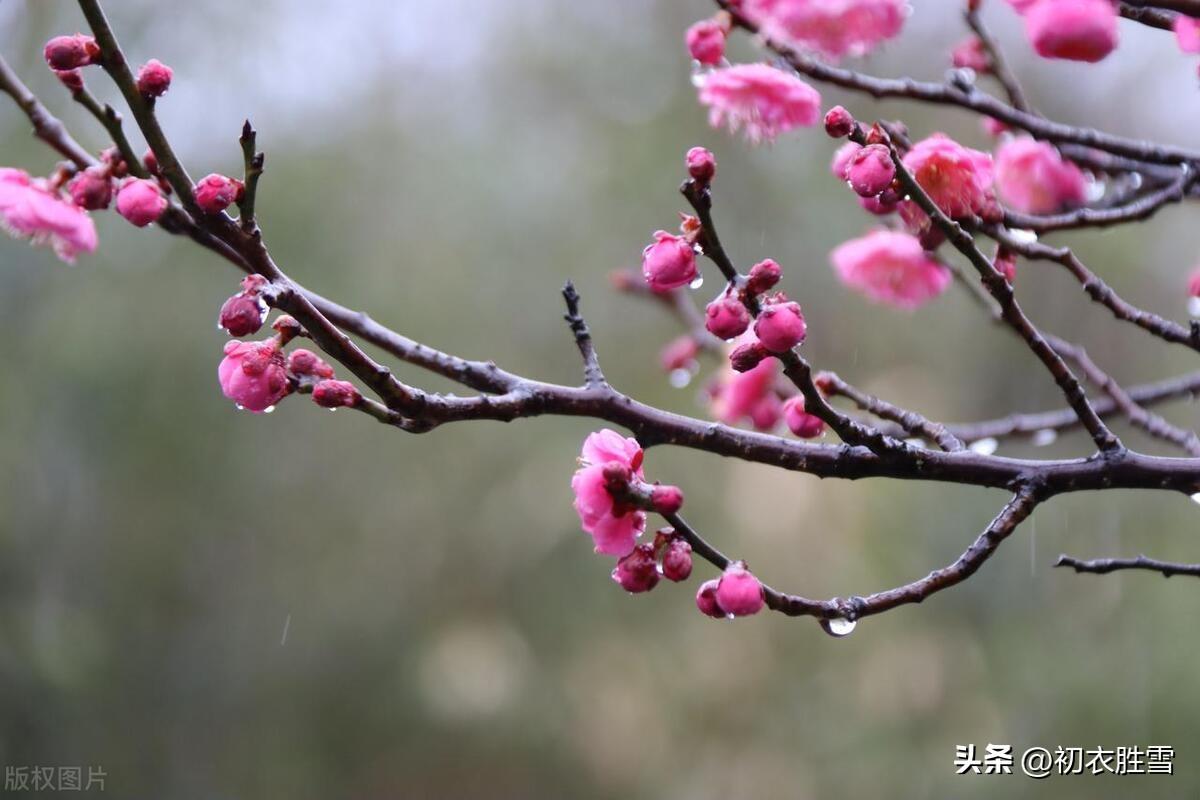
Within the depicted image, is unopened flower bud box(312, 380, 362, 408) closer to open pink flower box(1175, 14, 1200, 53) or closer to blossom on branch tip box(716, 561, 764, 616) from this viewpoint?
blossom on branch tip box(716, 561, 764, 616)

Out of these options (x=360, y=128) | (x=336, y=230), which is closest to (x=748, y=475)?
(x=336, y=230)

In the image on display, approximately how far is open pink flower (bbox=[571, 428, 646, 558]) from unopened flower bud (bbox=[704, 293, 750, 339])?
11cm

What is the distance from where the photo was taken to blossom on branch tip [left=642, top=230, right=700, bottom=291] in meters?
0.64

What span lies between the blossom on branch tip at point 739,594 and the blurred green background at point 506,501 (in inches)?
96.7

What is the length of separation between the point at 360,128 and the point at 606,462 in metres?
3.70

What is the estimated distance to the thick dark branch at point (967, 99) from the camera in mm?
861

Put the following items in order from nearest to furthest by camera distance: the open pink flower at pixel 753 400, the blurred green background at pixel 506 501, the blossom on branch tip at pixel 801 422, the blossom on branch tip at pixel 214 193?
the blossom on branch tip at pixel 214 193, the blossom on branch tip at pixel 801 422, the open pink flower at pixel 753 400, the blurred green background at pixel 506 501

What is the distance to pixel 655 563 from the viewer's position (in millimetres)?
665

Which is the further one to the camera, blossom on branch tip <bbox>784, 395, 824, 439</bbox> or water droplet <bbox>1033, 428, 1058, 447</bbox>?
water droplet <bbox>1033, 428, 1058, 447</bbox>

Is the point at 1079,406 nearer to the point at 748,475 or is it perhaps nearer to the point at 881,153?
the point at 881,153

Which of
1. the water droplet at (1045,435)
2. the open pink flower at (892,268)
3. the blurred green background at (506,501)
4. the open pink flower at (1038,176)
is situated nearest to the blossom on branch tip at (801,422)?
the open pink flower at (892,268)

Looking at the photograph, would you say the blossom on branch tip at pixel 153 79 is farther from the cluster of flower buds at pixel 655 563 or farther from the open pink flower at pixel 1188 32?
the open pink flower at pixel 1188 32

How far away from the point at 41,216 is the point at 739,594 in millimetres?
526

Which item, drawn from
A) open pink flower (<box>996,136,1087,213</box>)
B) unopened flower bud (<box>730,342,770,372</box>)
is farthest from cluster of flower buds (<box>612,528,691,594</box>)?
open pink flower (<box>996,136,1087,213</box>)
